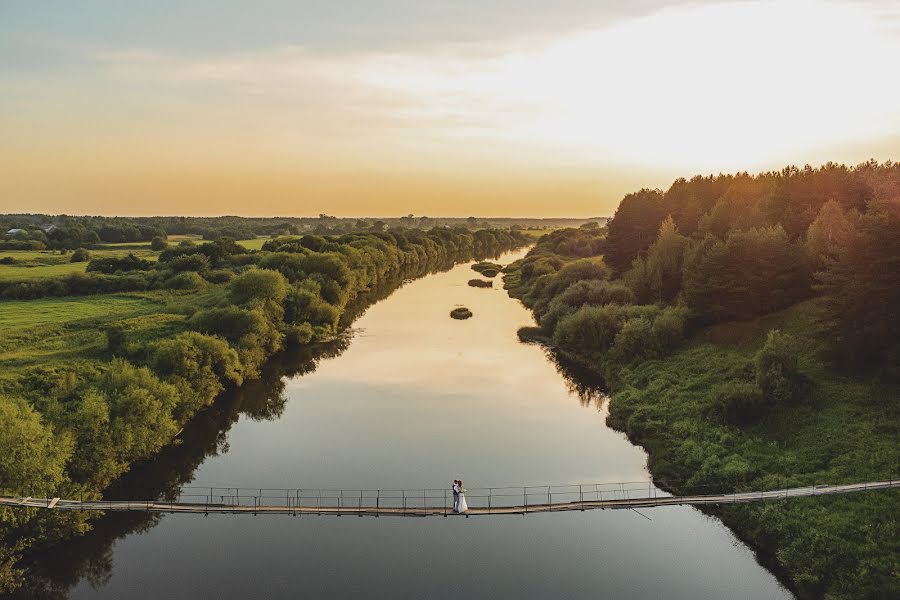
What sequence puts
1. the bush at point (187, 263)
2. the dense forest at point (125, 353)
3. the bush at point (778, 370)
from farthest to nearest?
the bush at point (187, 263) < the bush at point (778, 370) < the dense forest at point (125, 353)

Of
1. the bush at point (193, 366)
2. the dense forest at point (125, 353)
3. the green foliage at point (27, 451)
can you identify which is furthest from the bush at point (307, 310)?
the green foliage at point (27, 451)

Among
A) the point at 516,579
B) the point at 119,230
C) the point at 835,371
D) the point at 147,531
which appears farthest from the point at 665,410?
the point at 119,230

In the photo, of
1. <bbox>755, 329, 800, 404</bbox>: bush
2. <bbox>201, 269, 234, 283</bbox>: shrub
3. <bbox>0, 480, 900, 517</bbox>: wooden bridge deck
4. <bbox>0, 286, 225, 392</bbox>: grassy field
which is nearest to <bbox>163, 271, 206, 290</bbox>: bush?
<bbox>0, 286, 225, 392</bbox>: grassy field

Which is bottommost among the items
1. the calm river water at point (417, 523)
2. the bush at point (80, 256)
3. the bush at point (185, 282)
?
the calm river water at point (417, 523)

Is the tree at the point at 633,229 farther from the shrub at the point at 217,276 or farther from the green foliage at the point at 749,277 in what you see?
the shrub at the point at 217,276

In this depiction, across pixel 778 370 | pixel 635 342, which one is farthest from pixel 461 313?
pixel 778 370

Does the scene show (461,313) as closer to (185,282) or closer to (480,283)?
(480,283)

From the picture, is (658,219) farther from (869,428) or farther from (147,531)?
(147,531)
